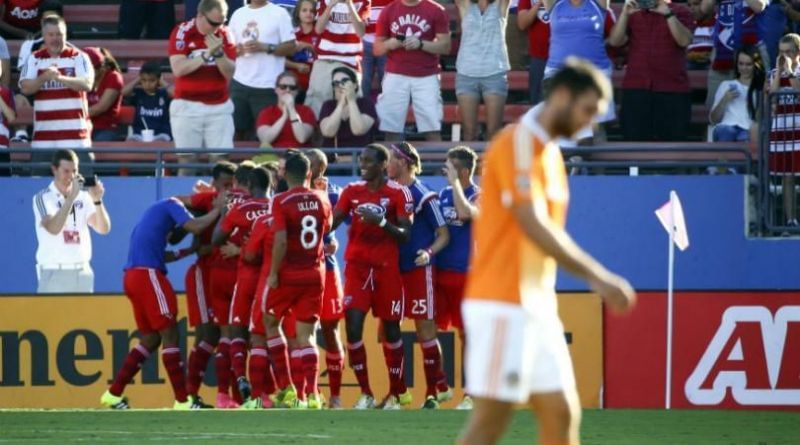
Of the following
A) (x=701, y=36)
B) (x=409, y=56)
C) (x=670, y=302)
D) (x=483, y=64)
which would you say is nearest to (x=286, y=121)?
(x=409, y=56)

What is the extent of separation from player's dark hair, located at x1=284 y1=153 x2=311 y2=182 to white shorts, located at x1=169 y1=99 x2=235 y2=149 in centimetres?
366

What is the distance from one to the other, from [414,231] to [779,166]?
4.18 meters

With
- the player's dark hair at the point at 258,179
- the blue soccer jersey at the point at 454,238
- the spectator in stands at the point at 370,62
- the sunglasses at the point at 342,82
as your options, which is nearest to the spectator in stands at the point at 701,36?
the spectator in stands at the point at 370,62

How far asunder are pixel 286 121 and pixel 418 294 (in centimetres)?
327

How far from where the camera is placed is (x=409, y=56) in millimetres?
18125

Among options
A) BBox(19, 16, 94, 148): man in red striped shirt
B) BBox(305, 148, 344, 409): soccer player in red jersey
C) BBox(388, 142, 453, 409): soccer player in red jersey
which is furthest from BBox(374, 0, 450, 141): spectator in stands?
BBox(19, 16, 94, 148): man in red striped shirt

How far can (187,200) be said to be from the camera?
1577 centimetres

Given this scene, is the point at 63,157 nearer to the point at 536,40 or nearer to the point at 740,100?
the point at 536,40

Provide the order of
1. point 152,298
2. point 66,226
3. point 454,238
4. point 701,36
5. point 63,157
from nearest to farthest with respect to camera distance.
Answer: point 152,298, point 454,238, point 63,157, point 66,226, point 701,36

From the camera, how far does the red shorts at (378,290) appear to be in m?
15.4

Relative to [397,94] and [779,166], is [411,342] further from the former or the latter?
[779,166]

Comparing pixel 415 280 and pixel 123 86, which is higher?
pixel 123 86

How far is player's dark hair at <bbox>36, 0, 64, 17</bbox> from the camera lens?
19578 mm

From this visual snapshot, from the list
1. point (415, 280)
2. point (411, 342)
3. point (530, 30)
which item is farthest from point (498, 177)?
point (530, 30)
